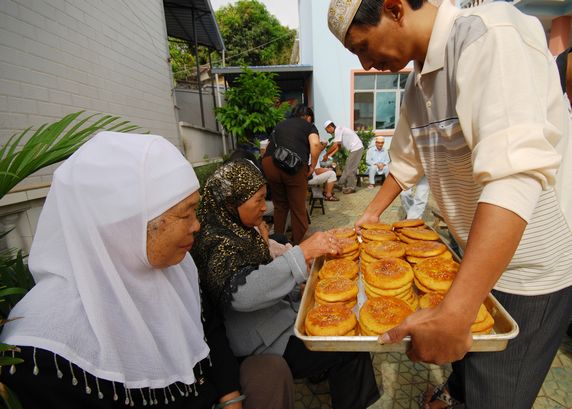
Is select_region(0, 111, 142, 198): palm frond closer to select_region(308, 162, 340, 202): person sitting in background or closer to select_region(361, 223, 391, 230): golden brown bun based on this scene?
select_region(361, 223, 391, 230): golden brown bun

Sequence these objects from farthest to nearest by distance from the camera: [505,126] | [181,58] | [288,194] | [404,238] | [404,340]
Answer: [181,58] < [288,194] < [404,238] < [404,340] < [505,126]

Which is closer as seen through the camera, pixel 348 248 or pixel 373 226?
pixel 348 248

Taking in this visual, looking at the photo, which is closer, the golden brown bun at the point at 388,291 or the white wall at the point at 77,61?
the golden brown bun at the point at 388,291

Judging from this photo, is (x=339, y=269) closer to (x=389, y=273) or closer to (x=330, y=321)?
(x=389, y=273)

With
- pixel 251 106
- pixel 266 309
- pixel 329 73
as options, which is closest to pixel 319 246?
pixel 266 309

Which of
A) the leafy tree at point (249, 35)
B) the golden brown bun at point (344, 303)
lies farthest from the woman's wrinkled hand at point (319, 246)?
the leafy tree at point (249, 35)

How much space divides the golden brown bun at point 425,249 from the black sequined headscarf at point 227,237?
95 cm

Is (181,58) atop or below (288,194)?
atop

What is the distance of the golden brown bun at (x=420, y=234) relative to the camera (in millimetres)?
1954

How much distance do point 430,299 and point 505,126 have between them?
872 mm

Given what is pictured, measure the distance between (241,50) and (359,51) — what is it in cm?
3113

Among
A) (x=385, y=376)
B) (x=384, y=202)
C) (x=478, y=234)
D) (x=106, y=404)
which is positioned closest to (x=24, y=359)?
(x=106, y=404)

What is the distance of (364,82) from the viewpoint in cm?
1038

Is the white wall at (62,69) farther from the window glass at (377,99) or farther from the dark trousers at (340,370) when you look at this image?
the window glass at (377,99)
